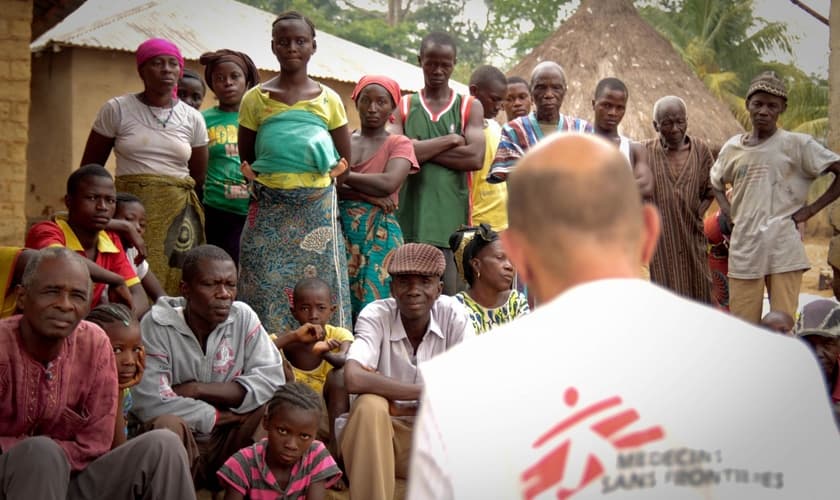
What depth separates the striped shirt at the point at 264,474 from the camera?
163 inches

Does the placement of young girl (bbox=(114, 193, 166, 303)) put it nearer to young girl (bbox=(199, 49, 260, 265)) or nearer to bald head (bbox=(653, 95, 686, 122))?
young girl (bbox=(199, 49, 260, 265))

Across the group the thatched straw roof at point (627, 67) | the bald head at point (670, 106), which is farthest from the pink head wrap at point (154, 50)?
the thatched straw roof at point (627, 67)

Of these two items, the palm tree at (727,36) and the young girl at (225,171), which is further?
the palm tree at (727,36)

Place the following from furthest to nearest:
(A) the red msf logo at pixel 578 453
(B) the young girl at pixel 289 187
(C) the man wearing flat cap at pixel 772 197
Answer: (C) the man wearing flat cap at pixel 772 197
(B) the young girl at pixel 289 187
(A) the red msf logo at pixel 578 453

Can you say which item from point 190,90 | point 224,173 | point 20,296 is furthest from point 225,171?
point 20,296

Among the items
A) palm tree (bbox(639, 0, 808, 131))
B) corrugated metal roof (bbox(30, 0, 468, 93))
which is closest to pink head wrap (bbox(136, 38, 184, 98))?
corrugated metal roof (bbox(30, 0, 468, 93))

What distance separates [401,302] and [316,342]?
50 cm

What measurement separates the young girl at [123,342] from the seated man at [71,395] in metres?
0.33

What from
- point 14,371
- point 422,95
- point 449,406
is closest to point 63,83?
point 422,95

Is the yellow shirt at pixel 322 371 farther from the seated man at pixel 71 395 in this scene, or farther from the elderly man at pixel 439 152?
the seated man at pixel 71 395

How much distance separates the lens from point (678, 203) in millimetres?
6875

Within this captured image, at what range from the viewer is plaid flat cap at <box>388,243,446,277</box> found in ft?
15.7

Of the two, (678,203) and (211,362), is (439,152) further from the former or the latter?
(211,362)

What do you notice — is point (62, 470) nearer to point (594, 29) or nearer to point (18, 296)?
point (18, 296)
